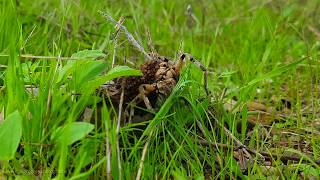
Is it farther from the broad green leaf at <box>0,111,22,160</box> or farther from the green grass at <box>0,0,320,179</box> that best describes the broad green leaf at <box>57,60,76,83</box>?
the broad green leaf at <box>0,111,22,160</box>

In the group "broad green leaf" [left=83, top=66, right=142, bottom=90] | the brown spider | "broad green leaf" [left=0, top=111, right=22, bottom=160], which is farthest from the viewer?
the brown spider

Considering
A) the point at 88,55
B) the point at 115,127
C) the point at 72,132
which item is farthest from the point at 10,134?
the point at 88,55

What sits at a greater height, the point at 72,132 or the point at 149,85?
the point at 149,85

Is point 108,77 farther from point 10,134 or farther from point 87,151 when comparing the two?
point 10,134

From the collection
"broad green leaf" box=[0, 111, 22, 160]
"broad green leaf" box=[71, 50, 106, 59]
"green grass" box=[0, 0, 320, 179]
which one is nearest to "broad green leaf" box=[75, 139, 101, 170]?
"green grass" box=[0, 0, 320, 179]

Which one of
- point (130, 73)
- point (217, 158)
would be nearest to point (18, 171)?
point (130, 73)

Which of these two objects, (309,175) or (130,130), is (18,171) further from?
(309,175)
